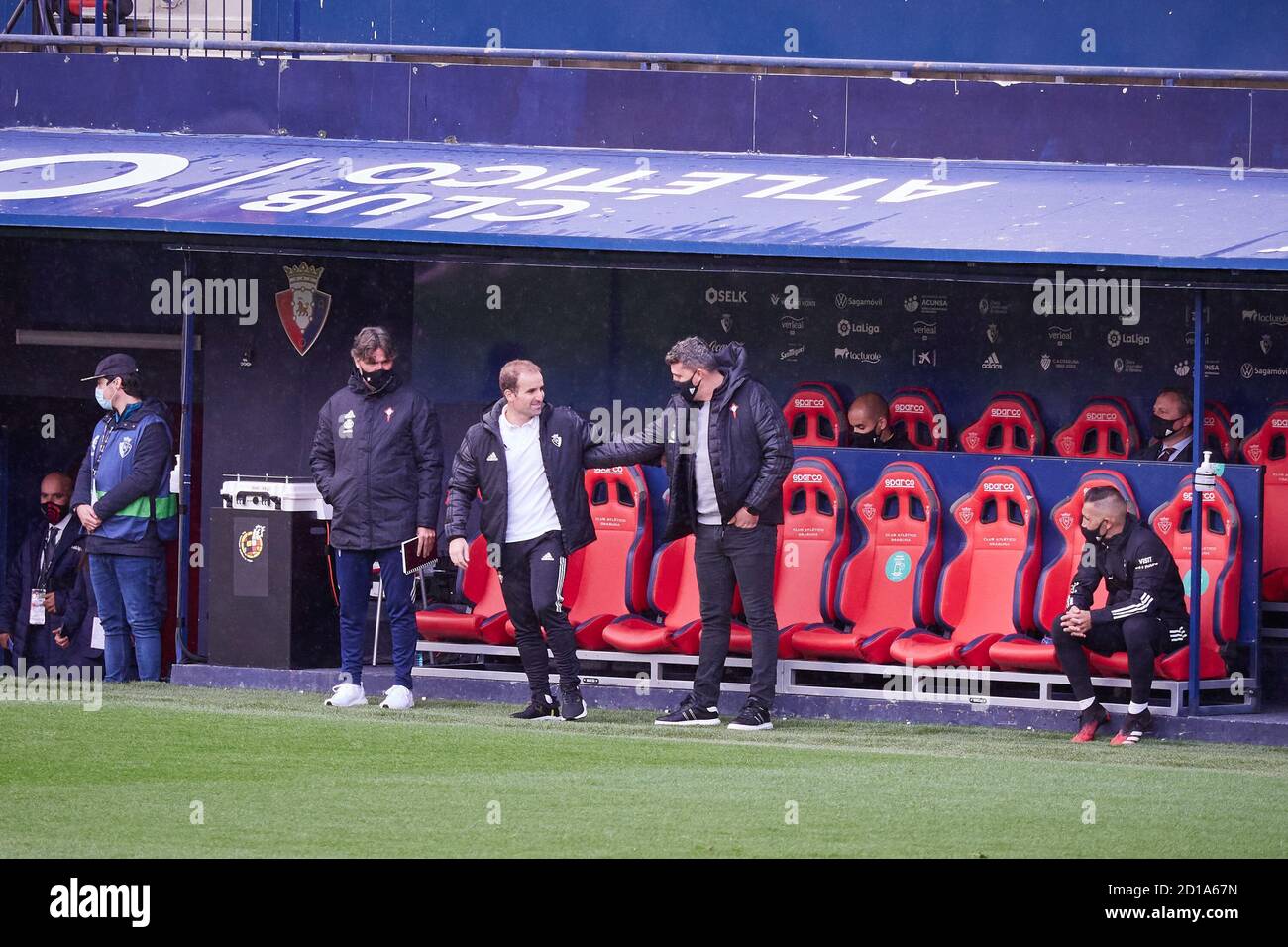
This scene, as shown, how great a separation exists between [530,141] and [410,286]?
4.20ft

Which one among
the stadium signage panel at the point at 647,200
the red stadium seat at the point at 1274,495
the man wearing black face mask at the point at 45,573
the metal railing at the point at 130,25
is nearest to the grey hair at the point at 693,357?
the stadium signage panel at the point at 647,200

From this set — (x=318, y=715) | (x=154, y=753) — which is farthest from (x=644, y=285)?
(x=154, y=753)

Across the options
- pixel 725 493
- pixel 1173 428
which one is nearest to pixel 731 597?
pixel 725 493

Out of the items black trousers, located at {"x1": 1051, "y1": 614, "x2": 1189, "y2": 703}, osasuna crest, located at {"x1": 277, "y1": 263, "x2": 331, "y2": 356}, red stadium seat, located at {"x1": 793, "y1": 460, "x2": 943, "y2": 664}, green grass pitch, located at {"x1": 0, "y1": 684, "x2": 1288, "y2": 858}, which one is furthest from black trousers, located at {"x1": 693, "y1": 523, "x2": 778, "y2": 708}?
Result: osasuna crest, located at {"x1": 277, "y1": 263, "x2": 331, "y2": 356}

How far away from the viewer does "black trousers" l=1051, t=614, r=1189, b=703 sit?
1059cm

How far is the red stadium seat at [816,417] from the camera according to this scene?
43.7 feet

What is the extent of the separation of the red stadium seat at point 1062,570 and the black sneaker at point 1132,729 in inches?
29.3

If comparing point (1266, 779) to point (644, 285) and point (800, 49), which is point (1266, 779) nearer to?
point (644, 285)

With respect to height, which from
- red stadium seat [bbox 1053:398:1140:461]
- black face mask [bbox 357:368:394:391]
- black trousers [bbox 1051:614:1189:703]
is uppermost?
black face mask [bbox 357:368:394:391]

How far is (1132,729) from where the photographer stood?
35.0 feet

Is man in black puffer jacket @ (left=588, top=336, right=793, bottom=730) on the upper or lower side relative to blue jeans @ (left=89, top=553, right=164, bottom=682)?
upper

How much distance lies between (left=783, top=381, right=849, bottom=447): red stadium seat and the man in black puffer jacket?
93.7 inches

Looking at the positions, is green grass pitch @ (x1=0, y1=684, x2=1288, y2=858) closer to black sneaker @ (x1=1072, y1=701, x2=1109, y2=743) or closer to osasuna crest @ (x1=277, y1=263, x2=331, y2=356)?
Answer: black sneaker @ (x1=1072, y1=701, x2=1109, y2=743)

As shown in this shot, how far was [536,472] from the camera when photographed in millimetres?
10984
